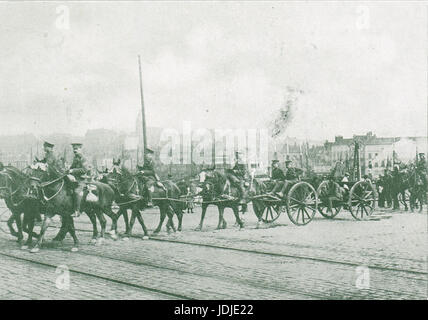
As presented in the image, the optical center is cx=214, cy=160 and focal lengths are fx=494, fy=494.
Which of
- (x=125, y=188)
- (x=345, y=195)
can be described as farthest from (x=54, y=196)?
(x=345, y=195)

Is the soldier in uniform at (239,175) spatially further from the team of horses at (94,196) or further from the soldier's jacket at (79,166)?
the soldier's jacket at (79,166)

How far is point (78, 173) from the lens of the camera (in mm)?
9227

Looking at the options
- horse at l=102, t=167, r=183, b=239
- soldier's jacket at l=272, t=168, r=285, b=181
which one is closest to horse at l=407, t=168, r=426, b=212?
soldier's jacket at l=272, t=168, r=285, b=181

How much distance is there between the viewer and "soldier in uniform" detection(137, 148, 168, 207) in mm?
10133

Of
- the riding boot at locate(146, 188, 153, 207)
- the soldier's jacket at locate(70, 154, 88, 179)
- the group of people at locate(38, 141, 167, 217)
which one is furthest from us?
the riding boot at locate(146, 188, 153, 207)

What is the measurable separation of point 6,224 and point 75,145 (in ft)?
10.8

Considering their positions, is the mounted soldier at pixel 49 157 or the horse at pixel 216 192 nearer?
the mounted soldier at pixel 49 157

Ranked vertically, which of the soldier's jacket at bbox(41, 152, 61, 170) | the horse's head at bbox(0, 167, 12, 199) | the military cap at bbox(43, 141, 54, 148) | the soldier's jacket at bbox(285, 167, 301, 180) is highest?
the military cap at bbox(43, 141, 54, 148)

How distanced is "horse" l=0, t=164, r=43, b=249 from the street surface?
0.45 m

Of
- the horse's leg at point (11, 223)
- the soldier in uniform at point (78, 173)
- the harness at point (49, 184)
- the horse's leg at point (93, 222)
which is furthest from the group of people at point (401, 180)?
the horse's leg at point (11, 223)

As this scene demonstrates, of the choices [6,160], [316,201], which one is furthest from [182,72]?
[316,201]

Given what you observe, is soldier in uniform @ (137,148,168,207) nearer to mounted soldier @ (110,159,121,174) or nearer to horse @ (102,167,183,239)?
horse @ (102,167,183,239)

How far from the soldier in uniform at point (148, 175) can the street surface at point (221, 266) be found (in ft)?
3.42

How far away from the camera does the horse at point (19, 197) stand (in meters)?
9.42
